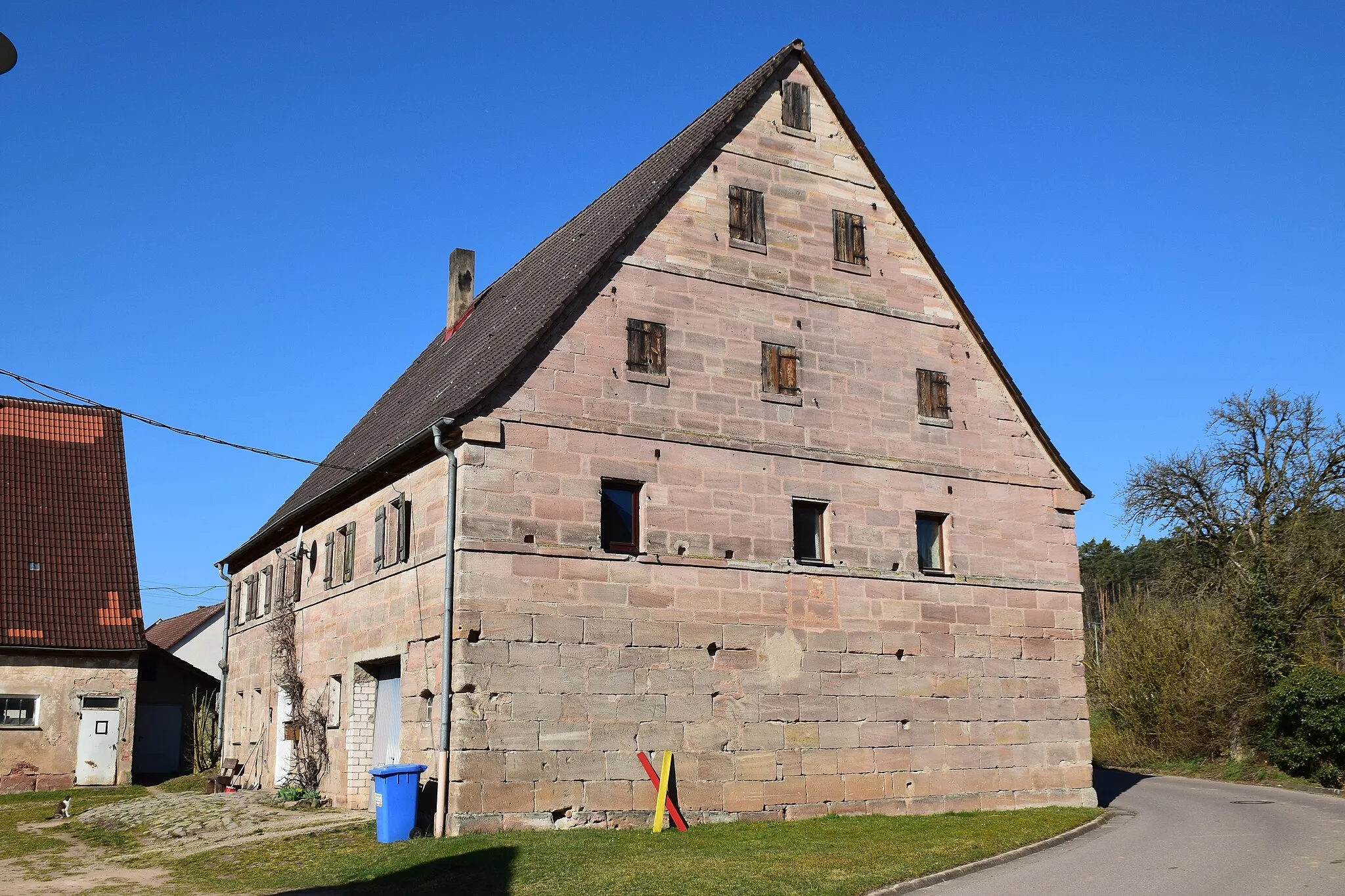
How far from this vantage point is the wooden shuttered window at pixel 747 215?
19.6 m

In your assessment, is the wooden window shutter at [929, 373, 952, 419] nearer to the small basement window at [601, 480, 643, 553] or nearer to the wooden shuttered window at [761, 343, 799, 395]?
the wooden shuttered window at [761, 343, 799, 395]

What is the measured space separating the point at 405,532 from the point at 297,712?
20.7 feet

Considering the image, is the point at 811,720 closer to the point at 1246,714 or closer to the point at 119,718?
the point at 1246,714

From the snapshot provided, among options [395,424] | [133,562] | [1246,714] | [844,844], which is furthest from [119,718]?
[1246,714]

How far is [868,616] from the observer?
63.2 ft

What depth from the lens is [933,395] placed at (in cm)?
2105

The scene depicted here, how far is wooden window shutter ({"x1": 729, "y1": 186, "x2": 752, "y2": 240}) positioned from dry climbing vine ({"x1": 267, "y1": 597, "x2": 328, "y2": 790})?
35.4 ft

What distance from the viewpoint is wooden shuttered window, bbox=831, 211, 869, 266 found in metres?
20.7

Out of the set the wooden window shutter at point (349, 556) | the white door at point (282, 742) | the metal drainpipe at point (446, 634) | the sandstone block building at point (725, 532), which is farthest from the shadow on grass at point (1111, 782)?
the white door at point (282, 742)

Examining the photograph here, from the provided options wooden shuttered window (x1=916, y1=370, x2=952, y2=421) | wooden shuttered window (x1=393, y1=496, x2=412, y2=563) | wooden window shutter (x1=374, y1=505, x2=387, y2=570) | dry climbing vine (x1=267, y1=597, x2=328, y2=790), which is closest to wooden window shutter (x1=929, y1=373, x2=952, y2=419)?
wooden shuttered window (x1=916, y1=370, x2=952, y2=421)

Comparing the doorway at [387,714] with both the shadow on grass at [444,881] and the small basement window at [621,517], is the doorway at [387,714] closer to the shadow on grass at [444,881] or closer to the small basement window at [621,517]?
the small basement window at [621,517]

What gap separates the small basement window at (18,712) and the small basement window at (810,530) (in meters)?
19.9

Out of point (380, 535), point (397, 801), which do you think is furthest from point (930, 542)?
point (397, 801)

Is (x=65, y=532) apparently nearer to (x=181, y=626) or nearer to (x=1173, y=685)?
(x=181, y=626)
